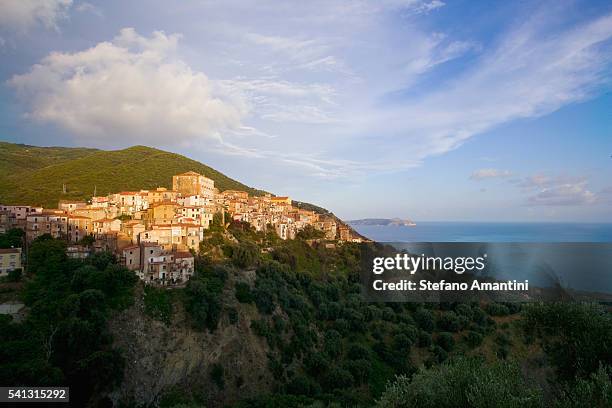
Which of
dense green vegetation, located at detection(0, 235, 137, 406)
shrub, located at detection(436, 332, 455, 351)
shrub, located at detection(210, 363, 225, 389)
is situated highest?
dense green vegetation, located at detection(0, 235, 137, 406)

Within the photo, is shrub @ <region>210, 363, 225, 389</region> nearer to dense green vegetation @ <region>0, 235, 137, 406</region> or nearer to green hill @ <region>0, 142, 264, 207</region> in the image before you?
dense green vegetation @ <region>0, 235, 137, 406</region>

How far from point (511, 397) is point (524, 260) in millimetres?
41965

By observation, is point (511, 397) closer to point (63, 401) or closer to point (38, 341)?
point (63, 401)

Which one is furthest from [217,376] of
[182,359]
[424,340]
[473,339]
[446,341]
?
[473,339]

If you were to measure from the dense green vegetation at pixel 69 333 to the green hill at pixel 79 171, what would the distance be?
27.3 m

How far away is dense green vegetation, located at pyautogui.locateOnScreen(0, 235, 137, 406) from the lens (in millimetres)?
17250

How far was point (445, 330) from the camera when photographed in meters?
36.5

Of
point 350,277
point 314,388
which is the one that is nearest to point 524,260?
point 350,277

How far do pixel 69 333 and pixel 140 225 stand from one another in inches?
439

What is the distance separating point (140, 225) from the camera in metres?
29.6

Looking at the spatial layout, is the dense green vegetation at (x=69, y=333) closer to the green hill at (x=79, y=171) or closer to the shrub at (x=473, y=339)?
the green hill at (x=79, y=171)

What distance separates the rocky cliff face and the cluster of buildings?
9.50 feet

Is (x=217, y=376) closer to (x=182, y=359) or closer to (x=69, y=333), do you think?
(x=182, y=359)

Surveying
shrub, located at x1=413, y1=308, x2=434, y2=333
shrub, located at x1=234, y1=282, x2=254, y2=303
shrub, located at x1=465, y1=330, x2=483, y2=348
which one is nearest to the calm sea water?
shrub, located at x1=413, y1=308, x2=434, y2=333
